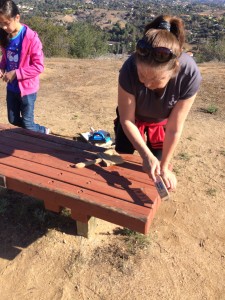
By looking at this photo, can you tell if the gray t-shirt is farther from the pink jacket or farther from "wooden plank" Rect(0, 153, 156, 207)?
the pink jacket

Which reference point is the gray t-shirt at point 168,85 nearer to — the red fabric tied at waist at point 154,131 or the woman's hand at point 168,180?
the red fabric tied at waist at point 154,131

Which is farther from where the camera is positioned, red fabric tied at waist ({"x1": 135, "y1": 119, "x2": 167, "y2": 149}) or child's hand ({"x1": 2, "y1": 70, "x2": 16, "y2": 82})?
child's hand ({"x1": 2, "y1": 70, "x2": 16, "y2": 82})

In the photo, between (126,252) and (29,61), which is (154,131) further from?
(29,61)

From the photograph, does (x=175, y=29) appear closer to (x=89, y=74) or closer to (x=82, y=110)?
(x=82, y=110)

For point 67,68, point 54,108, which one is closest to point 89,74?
point 67,68

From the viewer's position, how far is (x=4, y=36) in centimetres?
343

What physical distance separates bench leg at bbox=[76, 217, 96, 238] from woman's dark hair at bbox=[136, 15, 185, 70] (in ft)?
4.58

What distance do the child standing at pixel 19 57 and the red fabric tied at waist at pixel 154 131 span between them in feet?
4.45

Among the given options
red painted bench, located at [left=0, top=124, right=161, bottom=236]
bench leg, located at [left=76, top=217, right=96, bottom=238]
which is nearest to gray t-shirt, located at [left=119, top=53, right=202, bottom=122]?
red painted bench, located at [left=0, top=124, right=161, bottom=236]

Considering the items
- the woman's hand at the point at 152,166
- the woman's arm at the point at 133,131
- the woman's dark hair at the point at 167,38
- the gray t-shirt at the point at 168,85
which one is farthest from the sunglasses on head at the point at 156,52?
the woman's hand at the point at 152,166

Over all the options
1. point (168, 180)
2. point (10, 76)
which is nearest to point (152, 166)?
point (168, 180)

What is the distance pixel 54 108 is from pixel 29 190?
12.1ft

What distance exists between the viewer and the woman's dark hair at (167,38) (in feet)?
6.17

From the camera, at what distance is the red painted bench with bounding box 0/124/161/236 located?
2.19 metres
